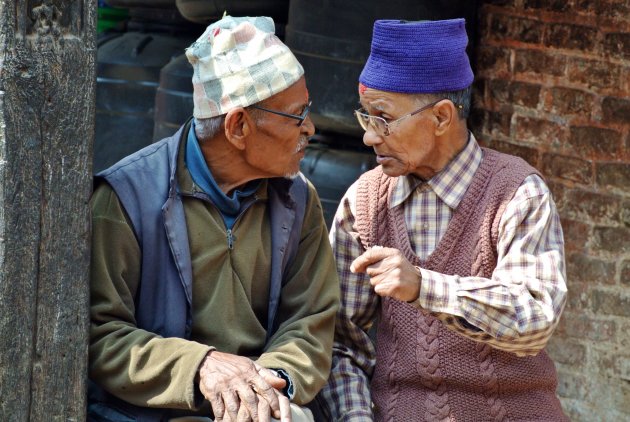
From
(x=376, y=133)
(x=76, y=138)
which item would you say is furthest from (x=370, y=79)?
(x=76, y=138)

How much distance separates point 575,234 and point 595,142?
0.38 meters

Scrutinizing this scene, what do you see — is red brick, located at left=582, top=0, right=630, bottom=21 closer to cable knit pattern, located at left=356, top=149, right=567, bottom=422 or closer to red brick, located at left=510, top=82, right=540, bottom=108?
red brick, located at left=510, top=82, right=540, bottom=108

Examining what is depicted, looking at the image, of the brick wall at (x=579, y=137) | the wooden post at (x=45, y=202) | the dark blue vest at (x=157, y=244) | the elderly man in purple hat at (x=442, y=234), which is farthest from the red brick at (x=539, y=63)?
the wooden post at (x=45, y=202)

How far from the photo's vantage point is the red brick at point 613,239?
454cm

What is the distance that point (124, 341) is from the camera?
302 cm

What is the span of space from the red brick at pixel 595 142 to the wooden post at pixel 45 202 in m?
2.27

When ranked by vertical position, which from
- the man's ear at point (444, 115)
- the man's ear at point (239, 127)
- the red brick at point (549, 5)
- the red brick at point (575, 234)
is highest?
the red brick at point (549, 5)

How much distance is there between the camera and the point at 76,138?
9.38ft

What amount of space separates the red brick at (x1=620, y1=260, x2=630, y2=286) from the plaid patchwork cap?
192 centimetres

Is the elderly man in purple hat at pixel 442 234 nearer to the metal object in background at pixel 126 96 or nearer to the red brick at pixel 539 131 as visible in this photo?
the red brick at pixel 539 131

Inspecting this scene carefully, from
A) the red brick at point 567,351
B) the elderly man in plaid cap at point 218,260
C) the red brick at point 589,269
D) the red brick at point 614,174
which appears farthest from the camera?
the red brick at point 567,351

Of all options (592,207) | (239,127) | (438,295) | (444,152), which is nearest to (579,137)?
(592,207)

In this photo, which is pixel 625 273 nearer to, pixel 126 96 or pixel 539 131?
pixel 539 131

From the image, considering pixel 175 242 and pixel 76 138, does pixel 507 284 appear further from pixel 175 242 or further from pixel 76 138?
pixel 76 138
